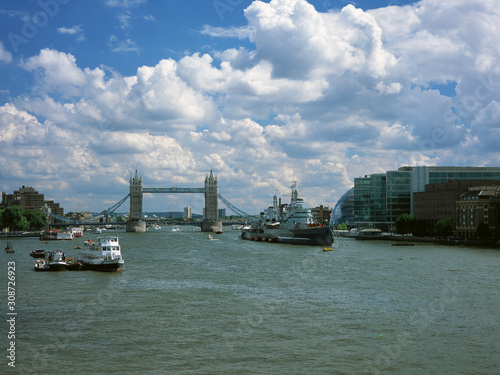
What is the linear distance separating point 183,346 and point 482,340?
46.9 ft

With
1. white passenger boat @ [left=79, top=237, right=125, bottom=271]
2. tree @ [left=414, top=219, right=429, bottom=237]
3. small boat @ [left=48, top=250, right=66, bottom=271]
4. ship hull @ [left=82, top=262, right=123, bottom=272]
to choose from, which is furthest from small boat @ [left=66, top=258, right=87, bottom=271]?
tree @ [left=414, top=219, right=429, bottom=237]

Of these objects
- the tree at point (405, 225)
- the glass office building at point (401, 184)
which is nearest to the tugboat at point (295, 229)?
the tree at point (405, 225)

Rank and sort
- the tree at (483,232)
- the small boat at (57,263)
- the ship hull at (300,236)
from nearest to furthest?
the small boat at (57,263) < the ship hull at (300,236) < the tree at (483,232)

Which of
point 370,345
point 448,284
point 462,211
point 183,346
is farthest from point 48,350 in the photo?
point 462,211

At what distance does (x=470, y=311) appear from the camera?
34.9 meters

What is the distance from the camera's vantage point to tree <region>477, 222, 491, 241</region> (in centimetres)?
11388

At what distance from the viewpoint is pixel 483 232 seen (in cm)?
11400

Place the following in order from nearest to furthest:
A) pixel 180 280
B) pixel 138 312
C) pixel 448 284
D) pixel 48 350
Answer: pixel 48 350 < pixel 138 312 < pixel 448 284 < pixel 180 280

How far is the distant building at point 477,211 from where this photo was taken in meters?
119

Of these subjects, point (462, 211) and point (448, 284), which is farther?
point (462, 211)

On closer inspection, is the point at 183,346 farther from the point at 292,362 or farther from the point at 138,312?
the point at 138,312

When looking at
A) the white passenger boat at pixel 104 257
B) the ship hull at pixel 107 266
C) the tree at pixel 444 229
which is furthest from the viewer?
the tree at pixel 444 229

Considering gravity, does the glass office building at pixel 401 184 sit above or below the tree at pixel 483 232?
above

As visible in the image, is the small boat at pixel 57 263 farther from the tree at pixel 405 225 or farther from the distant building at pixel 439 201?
the tree at pixel 405 225
